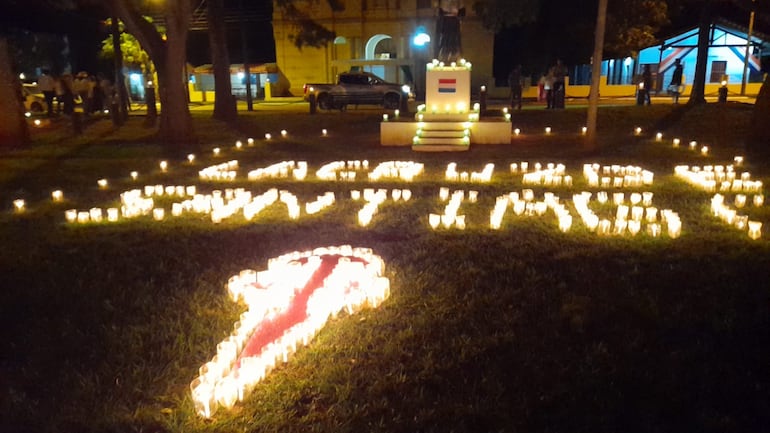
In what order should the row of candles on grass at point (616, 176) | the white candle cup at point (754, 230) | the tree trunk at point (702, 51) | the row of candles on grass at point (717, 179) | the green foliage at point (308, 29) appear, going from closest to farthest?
the white candle cup at point (754, 230) < the row of candles on grass at point (717, 179) < the row of candles on grass at point (616, 176) < the tree trunk at point (702, 51) < the green foliage at point (308, 29)

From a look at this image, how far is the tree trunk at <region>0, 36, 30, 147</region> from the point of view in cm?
1428

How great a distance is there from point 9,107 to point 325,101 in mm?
13318

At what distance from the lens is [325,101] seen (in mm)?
25844

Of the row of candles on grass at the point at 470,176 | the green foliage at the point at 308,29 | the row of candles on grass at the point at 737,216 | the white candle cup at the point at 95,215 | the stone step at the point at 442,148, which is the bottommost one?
the white candle cup at the point at 95,215

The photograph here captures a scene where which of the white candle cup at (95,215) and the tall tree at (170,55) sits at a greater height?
the tall tree at (170,55)

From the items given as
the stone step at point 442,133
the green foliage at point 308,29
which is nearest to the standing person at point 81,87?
the stone step at point 442,133

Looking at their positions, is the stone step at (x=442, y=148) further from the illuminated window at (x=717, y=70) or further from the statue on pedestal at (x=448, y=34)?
the illuminated window at (x=717, y=70)

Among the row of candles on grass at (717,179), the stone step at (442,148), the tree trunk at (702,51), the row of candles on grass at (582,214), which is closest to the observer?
the row of candles on grass at (582,214)

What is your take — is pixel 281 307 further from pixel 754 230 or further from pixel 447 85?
pixel 447 85

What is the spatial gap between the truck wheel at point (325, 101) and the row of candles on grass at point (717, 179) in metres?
17.2

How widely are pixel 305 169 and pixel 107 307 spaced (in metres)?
6.30

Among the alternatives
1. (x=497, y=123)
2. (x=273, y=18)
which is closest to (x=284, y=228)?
(x=497, y=123)

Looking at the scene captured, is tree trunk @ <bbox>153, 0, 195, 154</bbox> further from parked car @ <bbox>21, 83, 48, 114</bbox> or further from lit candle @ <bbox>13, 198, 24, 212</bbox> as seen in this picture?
parked car @ <bbox>21, 83, 48, 114</bbox>

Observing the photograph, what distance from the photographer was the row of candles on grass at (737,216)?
640cm
